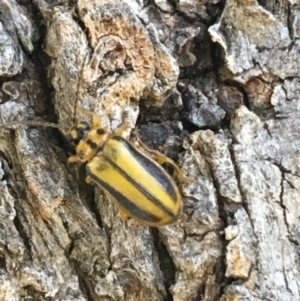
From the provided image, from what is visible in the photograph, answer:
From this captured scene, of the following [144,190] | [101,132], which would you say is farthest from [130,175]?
[101,132]

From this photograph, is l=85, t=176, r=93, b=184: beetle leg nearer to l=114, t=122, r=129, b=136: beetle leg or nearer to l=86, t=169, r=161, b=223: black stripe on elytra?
l=86, t=169, r=161, b=223: black stripe on elytra

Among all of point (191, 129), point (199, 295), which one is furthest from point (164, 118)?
point (199, 295)

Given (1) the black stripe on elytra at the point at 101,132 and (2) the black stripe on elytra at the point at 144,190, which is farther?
(1) the black stripe on elytra at the point at 101,132

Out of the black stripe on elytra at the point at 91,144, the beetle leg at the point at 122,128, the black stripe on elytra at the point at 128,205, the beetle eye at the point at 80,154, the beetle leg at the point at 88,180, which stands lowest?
the black stripe on elytra at the point at 128,205

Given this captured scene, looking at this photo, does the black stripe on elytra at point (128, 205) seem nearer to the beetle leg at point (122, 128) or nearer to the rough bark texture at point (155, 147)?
the rough bark texture at point (155, 147)

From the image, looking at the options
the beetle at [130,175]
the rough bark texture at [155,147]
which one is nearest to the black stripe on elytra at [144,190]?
the beetle at [130,175]

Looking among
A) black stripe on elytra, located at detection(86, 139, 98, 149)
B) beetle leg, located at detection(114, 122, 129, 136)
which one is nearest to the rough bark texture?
beetle leg, located at detection(114, 122, 129, 136)

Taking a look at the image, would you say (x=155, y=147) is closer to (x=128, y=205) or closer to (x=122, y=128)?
(x=122, y=128)
